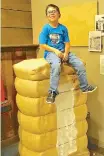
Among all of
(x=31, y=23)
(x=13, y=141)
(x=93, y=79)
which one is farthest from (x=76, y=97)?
(x=31, y=23)

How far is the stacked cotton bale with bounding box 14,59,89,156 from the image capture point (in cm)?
213

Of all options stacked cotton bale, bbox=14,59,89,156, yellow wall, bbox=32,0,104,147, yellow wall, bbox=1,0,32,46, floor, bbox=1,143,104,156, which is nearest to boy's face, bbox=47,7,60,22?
stacked cotton bale, bbox=14,59,89,156

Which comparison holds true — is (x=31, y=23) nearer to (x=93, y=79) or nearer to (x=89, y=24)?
(x=89, y=24)

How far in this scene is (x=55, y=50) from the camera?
221cm

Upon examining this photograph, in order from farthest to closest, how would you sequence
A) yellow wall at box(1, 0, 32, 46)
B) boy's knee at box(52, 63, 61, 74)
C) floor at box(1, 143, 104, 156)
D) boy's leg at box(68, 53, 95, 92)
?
yellow wall at box(1, 0, 32, 46), floor at box(1, 143, 104, 156), boy's leg at box(68, 53, 95, 92), boy's knee at box(52, 63, 61, 74)

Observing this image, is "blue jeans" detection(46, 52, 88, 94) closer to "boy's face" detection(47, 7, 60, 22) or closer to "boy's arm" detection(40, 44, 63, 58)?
"boy's arm" detection(40, 44, 63, 58)

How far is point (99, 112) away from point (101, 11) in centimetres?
104

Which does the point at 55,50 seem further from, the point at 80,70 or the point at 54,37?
the point at 80,70

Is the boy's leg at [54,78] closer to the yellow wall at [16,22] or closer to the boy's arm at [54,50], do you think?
the boy's arm at [54,50]

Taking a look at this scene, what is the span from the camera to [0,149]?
2.65 meters

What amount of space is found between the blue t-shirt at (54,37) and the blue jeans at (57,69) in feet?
0.37

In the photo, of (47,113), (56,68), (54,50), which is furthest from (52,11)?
(47,113)

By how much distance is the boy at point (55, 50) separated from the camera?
2.10 metres

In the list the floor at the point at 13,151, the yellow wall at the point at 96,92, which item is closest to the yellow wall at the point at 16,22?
the yellow wall at the point at 96,92
